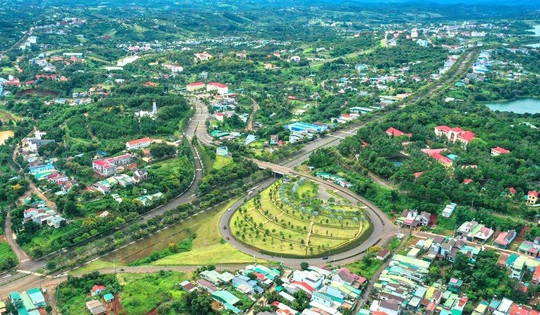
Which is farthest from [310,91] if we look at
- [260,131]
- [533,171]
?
[533,171]

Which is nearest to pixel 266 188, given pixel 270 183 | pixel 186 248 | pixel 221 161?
pixel 270 183

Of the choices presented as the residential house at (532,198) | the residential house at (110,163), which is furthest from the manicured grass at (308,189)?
the residential house at (110,163)

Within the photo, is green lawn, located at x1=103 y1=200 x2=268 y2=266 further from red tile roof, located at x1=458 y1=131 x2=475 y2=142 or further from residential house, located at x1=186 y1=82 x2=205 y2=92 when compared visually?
residential house, located at x1=186 y1=82 x2=205 y2=92

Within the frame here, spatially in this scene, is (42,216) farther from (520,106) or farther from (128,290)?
(520,106)

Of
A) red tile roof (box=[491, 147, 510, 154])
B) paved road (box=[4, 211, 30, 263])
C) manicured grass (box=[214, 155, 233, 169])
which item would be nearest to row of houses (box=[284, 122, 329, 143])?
manicured grass (box=[214, 155, 233, 169])

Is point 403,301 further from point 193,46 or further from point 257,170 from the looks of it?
point 193,46

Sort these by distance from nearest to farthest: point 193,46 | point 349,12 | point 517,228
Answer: point 517,228 < point 193,46 < point 349,12
